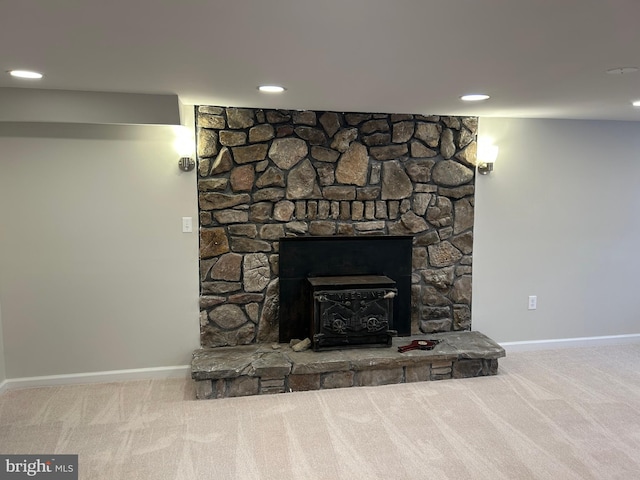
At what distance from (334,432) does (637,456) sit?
1.64 m

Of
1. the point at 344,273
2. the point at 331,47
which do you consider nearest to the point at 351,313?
the point at 344,273

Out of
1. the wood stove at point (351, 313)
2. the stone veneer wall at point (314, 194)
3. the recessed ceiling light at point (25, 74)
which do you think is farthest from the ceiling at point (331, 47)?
the wood stove at point (351, 313)

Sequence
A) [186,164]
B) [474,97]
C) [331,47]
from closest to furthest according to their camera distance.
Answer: [331,47] → [474,97] → [186,164]

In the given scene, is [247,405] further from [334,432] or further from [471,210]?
[471,210]

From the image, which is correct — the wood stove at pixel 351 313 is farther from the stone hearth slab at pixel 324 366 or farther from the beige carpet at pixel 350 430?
A: the beige carpet at pixel 350 430

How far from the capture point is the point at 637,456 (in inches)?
97.7

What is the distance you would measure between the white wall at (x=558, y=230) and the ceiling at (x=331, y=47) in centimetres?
101

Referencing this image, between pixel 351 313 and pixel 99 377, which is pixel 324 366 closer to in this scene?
pixel 351 313

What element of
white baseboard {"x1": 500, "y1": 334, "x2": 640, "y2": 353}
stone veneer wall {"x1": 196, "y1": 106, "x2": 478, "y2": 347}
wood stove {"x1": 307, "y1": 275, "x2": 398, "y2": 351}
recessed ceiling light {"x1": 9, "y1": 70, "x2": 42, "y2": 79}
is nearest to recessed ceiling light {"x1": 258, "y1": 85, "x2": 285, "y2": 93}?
stone veneer wall {"x1": 196, "y1": 106, "x2": 478, "y2": 347}

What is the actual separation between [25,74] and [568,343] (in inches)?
179

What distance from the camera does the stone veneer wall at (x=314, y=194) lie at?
11.3 feet

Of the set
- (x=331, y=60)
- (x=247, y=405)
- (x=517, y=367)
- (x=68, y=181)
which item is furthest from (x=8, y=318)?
(x=517, y=367)

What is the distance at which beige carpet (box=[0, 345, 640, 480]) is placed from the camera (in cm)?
237

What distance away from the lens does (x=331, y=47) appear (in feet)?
5.97
